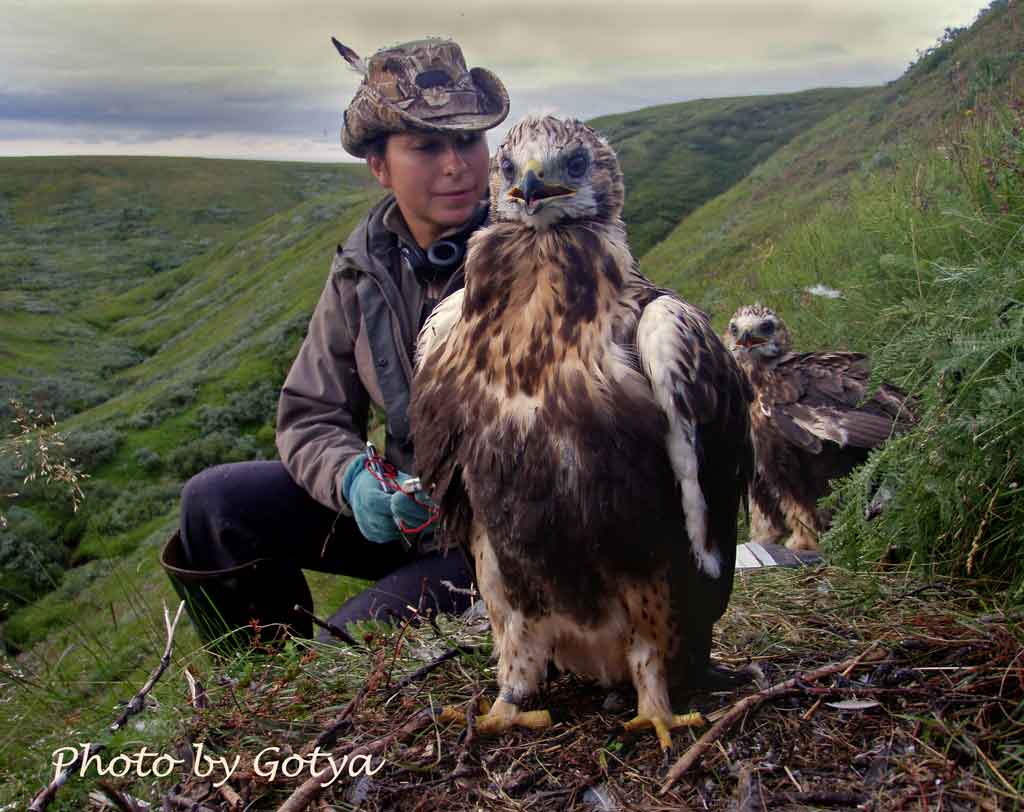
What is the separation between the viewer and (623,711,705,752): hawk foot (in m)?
2.54

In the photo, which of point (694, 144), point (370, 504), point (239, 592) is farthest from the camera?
point (694, 144)

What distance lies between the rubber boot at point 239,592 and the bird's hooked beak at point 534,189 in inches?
109

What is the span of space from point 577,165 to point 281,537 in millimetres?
3157

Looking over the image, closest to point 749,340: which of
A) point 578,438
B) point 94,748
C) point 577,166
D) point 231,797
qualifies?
point 577,166

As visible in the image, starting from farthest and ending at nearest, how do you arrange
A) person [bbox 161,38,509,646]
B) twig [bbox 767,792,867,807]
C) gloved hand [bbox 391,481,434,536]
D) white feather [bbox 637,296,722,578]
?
person [bbox 161,38,509,646]
gloved hand [bbox 391,481,434,536]
white feather [bbox 637,296,722,578]
twig [bbox 767,792,867,807]

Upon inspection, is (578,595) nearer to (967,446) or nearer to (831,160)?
(967,446)

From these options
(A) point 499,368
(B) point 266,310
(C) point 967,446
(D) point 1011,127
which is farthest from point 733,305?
(B) point 266,310

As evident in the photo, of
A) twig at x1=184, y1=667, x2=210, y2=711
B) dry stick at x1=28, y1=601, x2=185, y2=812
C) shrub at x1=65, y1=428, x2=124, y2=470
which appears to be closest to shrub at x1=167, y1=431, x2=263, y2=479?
shrub at x1=65, y1=428, x2=124, y2=470

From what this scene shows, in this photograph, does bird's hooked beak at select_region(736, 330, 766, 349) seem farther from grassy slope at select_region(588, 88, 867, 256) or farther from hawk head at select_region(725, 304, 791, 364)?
grassy slope at select_region(588, 88, 867, 256)

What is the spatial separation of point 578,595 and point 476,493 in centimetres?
47

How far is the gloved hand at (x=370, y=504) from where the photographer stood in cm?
380

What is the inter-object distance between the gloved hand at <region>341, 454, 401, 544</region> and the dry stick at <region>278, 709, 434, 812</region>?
120 centimetres

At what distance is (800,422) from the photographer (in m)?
5.28

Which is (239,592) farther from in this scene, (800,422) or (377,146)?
(800,422)
